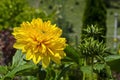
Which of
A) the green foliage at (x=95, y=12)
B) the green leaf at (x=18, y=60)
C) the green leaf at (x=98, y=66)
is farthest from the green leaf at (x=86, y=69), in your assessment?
the green foliage at (x=95, y=12)

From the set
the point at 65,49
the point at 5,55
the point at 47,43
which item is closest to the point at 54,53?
the point at 47,43

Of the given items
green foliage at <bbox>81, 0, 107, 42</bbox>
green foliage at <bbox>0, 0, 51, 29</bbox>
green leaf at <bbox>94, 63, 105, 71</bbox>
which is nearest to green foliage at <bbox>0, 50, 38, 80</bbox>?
green leaf at <bbox>94, 63, 105, 71</bbox>

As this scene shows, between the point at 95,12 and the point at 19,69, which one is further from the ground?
the point at 19,69

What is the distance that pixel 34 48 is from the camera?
6.32 feet

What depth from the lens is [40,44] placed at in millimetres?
1921

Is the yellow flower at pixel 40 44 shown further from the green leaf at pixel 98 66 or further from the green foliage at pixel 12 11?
the green foliage at pixel 12 11

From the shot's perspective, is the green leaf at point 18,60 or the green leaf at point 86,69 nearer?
A: the green leaf at point 86,69

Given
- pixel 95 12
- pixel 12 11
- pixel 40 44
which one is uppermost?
pixel 40 44

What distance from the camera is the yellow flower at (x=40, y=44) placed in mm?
1923

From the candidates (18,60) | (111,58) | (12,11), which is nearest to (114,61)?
(111,58)

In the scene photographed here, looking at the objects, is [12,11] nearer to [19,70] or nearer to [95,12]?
[95,12]

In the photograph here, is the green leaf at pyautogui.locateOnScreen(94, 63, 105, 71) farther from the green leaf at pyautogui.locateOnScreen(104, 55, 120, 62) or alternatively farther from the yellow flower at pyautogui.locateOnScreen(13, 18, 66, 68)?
the yellow flower at pyautogui.locateOnScreen(13, 18, 66, 68)

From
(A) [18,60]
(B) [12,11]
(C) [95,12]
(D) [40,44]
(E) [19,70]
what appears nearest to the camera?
(D) [40,44]

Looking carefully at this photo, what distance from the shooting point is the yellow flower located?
1923 millimetres
